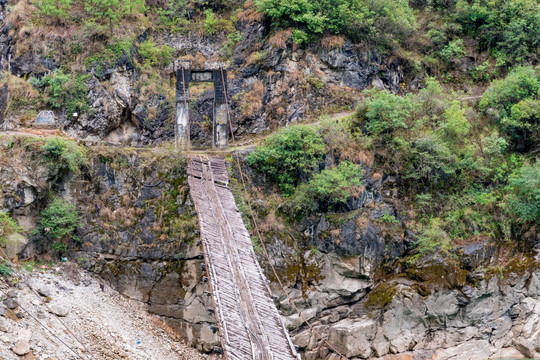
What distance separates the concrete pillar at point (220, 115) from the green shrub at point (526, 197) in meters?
Answer: 9.81

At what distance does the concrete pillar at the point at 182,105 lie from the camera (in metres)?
17.6

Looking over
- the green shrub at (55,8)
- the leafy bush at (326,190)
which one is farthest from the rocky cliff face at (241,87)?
the leafy bush at (326,190)

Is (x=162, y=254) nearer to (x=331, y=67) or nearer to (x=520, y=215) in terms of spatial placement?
(x=331, y=67)

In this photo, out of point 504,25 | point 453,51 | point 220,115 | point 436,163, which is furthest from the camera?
point 453,51

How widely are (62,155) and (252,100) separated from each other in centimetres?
753

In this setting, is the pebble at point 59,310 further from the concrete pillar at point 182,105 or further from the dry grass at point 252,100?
the dry grass at point 252,100

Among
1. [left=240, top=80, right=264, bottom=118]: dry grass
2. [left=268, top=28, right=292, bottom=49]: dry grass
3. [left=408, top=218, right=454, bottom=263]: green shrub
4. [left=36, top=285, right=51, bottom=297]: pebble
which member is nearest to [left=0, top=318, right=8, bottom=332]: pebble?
[left=36, top=285, right=51, bottom=297]: pebble

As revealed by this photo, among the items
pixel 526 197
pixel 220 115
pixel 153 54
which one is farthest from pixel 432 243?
pixel 153 54

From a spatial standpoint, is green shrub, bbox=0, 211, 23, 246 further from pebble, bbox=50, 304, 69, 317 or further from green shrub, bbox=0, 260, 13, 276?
pebble, bbox=50, 304, 69, 317

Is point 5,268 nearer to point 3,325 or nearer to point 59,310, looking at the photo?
point 59,310

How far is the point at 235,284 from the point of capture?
10984 millimetres

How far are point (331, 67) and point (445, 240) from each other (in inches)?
326

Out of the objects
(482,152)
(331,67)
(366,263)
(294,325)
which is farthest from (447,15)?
(294,325)

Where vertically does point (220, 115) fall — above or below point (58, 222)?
above
